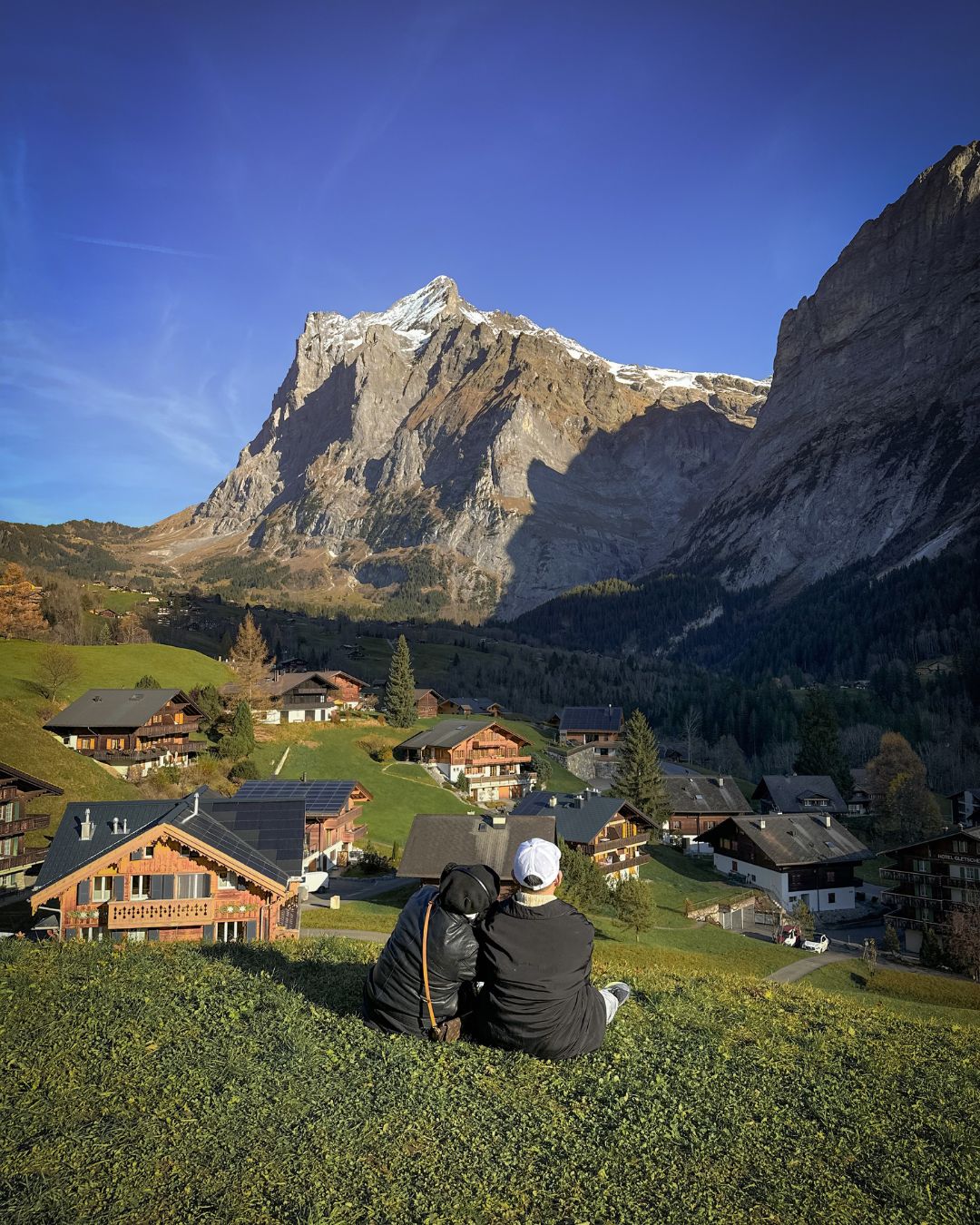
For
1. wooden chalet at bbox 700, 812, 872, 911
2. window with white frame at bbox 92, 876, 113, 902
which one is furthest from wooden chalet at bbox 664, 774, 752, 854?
window with white frame at bbox 92, 876, 113, 902

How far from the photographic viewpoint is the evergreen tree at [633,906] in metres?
45.3

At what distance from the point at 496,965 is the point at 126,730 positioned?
66.4 m

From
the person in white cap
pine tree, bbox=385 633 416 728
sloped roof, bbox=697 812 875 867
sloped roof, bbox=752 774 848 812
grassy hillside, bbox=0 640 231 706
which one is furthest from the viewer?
pine tree, bbox=385 633 416 728

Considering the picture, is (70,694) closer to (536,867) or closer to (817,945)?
(817,945)

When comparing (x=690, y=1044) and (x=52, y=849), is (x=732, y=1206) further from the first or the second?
(x=52, y=849)

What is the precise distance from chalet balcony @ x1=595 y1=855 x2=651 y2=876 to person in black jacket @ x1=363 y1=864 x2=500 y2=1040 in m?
52.6

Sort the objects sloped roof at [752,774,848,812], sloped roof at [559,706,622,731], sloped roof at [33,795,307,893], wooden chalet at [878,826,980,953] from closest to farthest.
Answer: sloped roof at [33,795,307,893] < wooden chalet at [878,826,980,953] < sloped roof at [752,774,848,812] < sloped roof at [559,706,622,731]

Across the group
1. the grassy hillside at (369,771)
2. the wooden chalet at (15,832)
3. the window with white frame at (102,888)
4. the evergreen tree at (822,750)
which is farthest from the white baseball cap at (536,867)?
the evergreen tree at (822,750)

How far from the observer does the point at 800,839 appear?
70.2 m

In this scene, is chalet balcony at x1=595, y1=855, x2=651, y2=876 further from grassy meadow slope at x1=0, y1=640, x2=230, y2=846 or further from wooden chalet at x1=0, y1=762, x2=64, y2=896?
wooden chalet at x1=0, y1=762, x2=64, y2=896

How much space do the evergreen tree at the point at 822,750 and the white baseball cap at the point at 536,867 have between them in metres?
111

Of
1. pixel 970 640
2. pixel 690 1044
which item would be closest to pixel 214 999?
A: pixel 690 1044

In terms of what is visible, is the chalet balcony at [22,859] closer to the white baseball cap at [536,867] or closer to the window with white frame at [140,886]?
the window with white frame at [140,886]

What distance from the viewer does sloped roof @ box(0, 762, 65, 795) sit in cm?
4397
